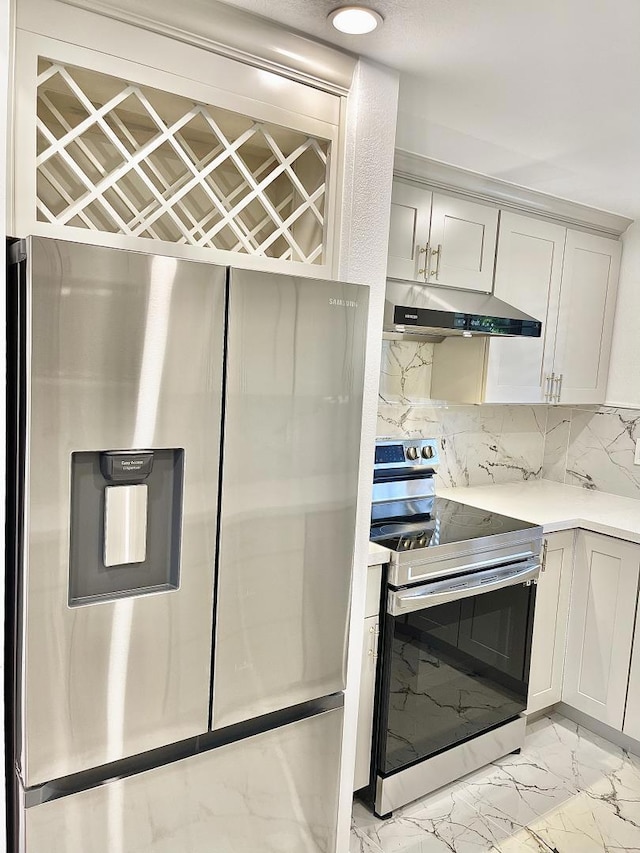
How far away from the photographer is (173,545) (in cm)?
152

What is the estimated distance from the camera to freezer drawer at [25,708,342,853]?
1.46 metres

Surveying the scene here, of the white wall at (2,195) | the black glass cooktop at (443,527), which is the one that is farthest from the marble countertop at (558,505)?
the white wall at (2,195)

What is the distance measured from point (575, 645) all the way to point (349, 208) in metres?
2.21

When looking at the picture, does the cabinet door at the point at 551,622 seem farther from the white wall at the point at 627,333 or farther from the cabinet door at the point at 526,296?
the white wall at the point at 627,333

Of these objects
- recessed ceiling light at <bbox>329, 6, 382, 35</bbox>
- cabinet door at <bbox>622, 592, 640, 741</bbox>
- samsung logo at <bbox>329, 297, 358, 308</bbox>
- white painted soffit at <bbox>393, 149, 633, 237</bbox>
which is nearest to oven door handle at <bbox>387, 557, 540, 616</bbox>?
cabinet door at <bbox>622, 592, 640, 741</bbox>

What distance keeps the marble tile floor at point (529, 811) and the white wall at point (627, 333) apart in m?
1.67

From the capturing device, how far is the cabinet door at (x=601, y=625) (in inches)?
109

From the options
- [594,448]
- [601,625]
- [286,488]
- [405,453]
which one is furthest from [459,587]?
[594,448]

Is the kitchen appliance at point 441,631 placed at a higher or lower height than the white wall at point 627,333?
lower

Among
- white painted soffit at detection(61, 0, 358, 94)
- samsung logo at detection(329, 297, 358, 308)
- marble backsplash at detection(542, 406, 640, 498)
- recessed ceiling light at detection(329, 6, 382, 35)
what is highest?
recessed ceiling light at detection(329, 6, 382, 35)

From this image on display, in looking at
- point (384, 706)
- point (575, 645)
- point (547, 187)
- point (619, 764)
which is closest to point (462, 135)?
point (547, 187)

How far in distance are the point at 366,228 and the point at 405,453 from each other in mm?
1142

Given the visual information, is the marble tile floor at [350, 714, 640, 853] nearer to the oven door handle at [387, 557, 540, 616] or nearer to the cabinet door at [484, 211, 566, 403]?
the oven door handle at [387, 557, 540, 616]

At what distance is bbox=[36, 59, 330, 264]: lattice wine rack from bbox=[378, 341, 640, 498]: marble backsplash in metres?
1.14
